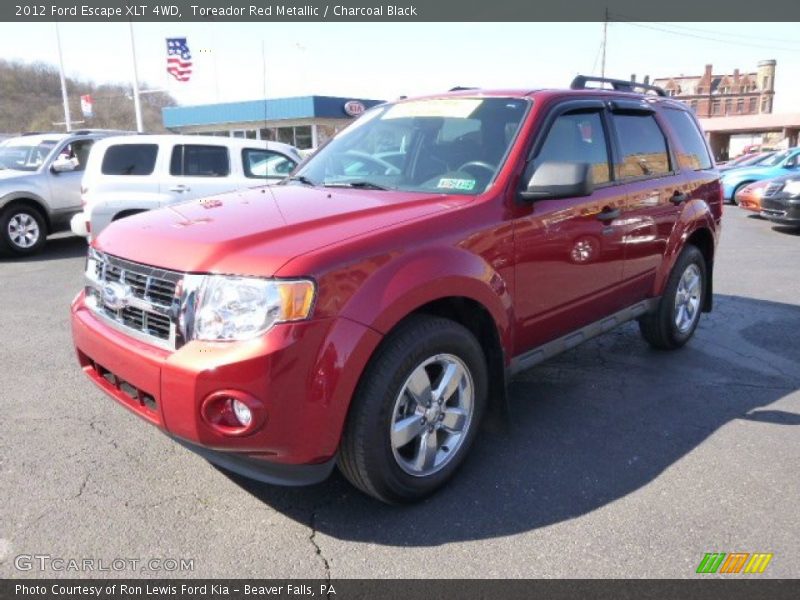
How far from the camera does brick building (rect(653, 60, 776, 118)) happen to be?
89875 millimetres

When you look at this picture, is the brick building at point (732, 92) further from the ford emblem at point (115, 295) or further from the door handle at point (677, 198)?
the ford emblem at point (115, 295)

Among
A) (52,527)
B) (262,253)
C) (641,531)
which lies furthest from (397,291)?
(52,527)

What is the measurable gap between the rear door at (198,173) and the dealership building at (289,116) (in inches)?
886

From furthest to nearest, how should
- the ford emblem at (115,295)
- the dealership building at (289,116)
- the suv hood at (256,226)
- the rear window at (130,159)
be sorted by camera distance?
1. the dealership building at (289,116)
2. the rear window at (130,159)
3. the ford emblem at (115,295)
4. the suv hood at (256,226)

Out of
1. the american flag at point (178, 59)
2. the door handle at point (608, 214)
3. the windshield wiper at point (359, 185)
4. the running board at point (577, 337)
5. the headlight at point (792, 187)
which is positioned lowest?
the running board at point (577, 337)

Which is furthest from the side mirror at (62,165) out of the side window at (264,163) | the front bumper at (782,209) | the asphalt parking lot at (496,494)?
the front bumper at (782,209)

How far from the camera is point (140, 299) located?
2686 millimetres

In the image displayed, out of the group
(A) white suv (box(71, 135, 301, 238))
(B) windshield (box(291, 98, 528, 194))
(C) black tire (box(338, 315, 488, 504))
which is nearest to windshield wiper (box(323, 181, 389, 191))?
(B) windshield (box(291, 98, 528, 194))

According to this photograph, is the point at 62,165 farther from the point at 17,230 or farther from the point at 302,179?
the point at 302,179

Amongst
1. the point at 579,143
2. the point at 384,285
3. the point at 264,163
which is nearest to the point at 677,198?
the point at 579,143

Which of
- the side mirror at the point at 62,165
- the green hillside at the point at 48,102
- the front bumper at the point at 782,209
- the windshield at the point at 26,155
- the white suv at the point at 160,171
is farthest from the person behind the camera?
the green hillside at the point at 48,102

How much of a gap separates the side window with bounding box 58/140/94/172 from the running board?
9.13 metres

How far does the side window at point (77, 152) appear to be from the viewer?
10.0 meters
